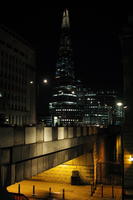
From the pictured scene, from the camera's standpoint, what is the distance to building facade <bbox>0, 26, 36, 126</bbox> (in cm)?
9056

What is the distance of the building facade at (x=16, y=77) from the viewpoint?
3565 inches

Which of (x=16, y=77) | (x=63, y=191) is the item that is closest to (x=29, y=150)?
(x=63, y=191)

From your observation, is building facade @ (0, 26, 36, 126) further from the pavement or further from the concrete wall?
the concrete wall

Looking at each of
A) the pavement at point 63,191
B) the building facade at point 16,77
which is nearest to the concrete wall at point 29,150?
the pavement at point 63,191

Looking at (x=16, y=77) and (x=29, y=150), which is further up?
(x=16, y=77)

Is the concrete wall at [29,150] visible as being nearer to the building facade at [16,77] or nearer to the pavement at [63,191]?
the pavement at [63,191]

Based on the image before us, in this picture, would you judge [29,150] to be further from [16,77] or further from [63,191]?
[16,77]

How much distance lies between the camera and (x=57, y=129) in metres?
18.9

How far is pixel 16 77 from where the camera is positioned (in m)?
99.6

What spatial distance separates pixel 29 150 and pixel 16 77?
88044 mm

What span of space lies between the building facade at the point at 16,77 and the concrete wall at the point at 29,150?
209 feet

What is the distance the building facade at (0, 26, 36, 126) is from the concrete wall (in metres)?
63.8

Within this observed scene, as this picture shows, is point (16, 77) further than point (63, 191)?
Yes

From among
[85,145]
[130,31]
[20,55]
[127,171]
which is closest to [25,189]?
[85,145]
